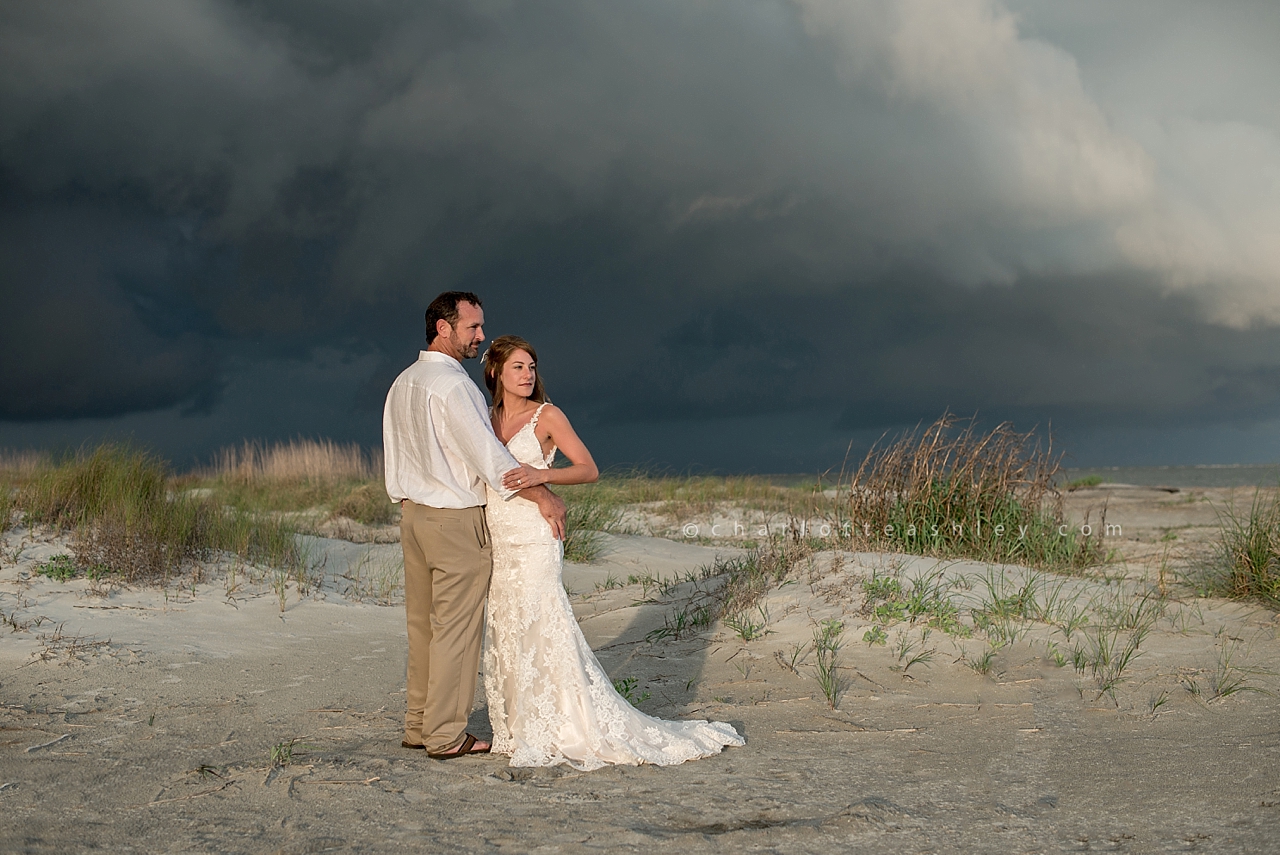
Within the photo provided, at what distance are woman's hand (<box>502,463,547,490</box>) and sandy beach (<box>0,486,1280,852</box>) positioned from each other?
1304mm

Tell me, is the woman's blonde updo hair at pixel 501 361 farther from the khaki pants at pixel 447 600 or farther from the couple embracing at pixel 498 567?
the khaki pants at pixel 447 600

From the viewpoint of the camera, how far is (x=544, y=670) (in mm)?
4426

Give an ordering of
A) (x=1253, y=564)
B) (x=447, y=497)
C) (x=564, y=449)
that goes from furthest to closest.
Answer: (x=1253, y=564), (x=564, y=449), (x=447, y=497)

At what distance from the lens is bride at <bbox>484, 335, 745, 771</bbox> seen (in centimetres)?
439

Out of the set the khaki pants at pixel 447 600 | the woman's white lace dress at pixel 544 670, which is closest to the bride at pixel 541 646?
the woman's white lace dress at pixel 544 670

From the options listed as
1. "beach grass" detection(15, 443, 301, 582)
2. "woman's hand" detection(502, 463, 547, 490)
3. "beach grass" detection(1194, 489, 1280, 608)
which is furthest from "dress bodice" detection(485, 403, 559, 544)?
"beach grass" detection(1194, 489, 1280, 608)

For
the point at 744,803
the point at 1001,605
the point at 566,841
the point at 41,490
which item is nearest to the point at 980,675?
the point at 1001,605

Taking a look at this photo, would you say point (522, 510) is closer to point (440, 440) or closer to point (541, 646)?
point (440, 440)

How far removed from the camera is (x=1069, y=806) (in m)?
3.88

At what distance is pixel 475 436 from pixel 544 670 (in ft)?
3.75

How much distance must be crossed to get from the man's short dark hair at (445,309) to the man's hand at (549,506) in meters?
0.89

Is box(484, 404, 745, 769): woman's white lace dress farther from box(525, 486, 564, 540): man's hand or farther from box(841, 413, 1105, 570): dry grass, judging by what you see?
box(841, 413, 1105, 570): dry grass

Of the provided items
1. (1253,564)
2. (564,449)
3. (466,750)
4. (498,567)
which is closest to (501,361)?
(564,449)

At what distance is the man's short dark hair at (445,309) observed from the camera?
14.6 feet
